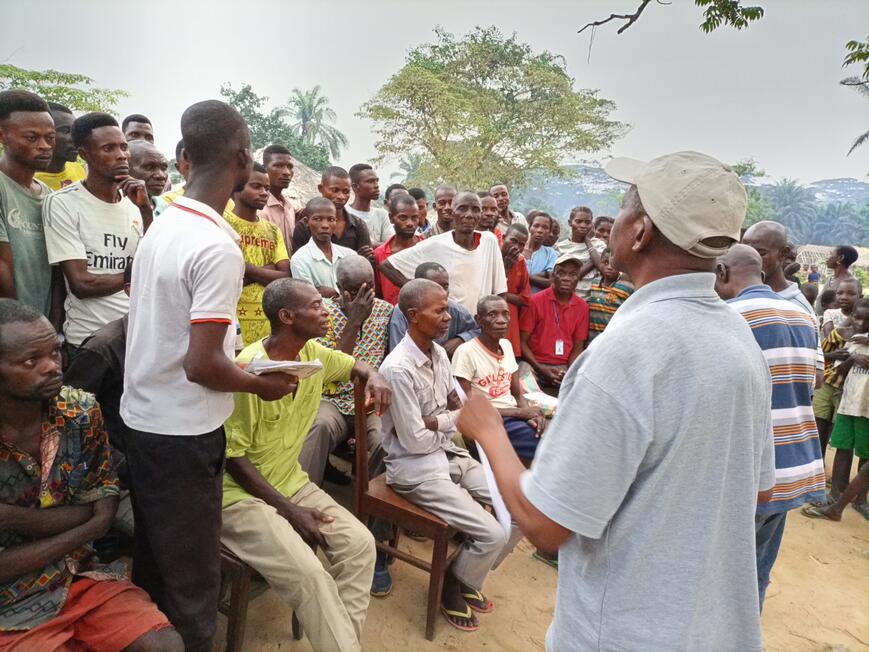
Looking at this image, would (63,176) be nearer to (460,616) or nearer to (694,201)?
(460,616)

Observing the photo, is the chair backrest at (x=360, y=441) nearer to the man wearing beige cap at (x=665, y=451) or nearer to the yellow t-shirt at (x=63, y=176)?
the man wearing beige cap at (x=665, y=451)

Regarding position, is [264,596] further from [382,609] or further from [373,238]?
[373,238]

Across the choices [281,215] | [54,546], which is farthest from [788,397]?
[281,215]

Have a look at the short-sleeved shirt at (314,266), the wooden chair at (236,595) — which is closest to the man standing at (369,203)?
the short-sleeved shirt at (314,266)

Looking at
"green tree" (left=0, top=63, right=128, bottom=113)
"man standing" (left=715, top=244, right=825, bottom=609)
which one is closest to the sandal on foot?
"man standing" (left=715, top=244, right=825, bottom=609)

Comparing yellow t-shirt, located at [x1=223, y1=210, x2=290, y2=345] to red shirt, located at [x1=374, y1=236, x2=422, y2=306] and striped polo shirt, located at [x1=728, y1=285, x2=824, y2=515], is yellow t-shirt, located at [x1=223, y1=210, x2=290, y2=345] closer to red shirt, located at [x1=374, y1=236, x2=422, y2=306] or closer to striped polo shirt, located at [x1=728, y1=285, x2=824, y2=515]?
red shirt, located at [x1=374, y1=236, x2=422, y2=306]

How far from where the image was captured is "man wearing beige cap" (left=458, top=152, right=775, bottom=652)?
999 millimetres

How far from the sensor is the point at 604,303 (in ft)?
16.7

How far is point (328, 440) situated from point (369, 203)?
3375mm

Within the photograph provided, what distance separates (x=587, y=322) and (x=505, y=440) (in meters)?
3.95

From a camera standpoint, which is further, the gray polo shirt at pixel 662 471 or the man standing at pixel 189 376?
→ the man standing at pixel 189 376

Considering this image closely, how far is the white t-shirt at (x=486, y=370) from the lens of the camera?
3.79 meters

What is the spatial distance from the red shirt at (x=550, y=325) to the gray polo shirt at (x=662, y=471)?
373 cm

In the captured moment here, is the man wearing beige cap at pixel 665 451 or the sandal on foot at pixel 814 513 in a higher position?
the man wearing beige cap at pixel 665 451
